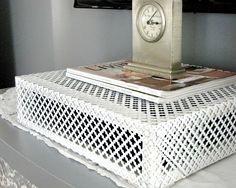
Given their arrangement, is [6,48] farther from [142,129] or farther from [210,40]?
[142,129]

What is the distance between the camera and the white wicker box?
1.82 feet

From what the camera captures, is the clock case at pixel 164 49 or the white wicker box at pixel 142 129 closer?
the white wicker box at pixel 142 129

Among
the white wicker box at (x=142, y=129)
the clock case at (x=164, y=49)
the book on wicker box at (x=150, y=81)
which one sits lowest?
the white wicker box at (x=142, y=129)

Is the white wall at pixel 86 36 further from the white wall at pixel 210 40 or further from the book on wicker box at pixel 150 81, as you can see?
the book on wicker box at pixel 150 81

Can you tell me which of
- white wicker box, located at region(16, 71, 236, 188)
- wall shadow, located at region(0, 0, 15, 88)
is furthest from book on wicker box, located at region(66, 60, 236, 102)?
wall shadow, located at region(0, 0, 15, 88)

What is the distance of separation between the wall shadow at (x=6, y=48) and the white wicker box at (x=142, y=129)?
4.42 ft

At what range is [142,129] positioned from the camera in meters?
0.54

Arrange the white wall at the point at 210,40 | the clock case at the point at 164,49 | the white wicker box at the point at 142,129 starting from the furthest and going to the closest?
the white wall at the point at 210,40 → the clock case at the point at 164,49 → the white wicker box at the point at 142,129

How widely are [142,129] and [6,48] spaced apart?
169 centimetres

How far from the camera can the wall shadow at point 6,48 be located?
2.00 metres

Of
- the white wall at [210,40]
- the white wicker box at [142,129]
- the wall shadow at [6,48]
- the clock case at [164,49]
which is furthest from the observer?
the wall shadow at [6,48]

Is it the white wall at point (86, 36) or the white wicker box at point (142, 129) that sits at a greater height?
the white wall at point (86, 36)

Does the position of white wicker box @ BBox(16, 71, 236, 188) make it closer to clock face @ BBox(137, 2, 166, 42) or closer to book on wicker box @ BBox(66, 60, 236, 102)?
book on wicker box @ BBox(66, 60, 236, 102)

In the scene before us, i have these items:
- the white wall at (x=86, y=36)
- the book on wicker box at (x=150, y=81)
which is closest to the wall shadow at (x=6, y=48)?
the white wall at (x=86, y=36)
